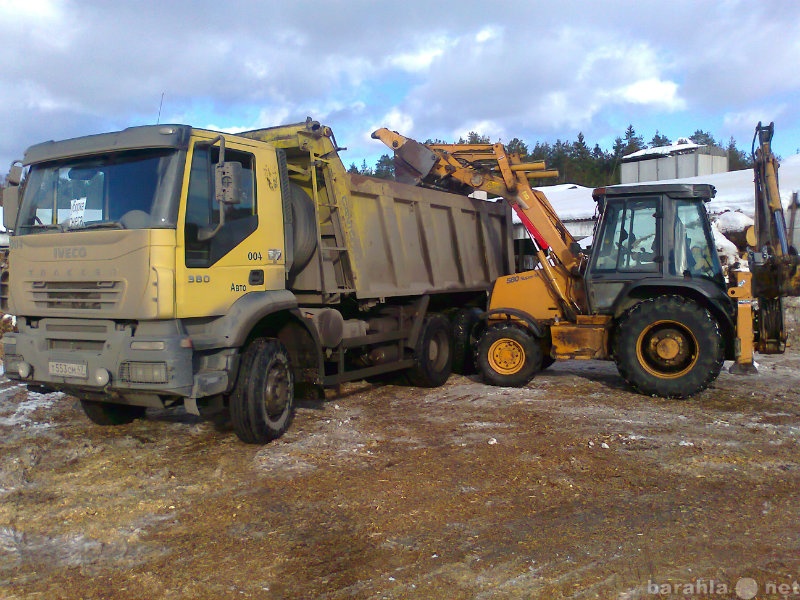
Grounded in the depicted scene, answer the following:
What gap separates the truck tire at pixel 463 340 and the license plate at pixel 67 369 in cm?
575

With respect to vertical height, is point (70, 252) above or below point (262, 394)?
above

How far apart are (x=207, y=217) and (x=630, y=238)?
17.6 ft

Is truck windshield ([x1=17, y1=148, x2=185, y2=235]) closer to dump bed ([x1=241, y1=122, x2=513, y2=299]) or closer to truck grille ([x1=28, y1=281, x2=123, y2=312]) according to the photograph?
truck grille ([x1=28, y1=281, x2=123, y2=312])

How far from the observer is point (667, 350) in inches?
324

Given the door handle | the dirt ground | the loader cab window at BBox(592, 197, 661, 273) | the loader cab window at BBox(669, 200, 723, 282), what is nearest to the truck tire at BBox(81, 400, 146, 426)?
the dirt ground

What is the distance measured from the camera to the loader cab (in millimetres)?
8492

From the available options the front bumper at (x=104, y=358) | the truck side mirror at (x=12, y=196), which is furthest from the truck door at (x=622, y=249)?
the truck side mirror at (x=12, y=196)

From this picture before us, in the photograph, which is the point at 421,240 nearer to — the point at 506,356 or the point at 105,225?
the point at 506,356

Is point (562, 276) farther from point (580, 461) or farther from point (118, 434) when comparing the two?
point (118, 434)

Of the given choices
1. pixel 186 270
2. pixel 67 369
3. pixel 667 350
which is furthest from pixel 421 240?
pixel 67 369

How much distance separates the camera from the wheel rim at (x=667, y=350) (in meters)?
8.18

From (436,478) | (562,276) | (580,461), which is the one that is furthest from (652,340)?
(436,478)

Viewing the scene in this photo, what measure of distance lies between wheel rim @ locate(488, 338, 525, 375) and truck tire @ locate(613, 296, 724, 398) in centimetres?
134

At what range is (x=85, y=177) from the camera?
19.6 feet
